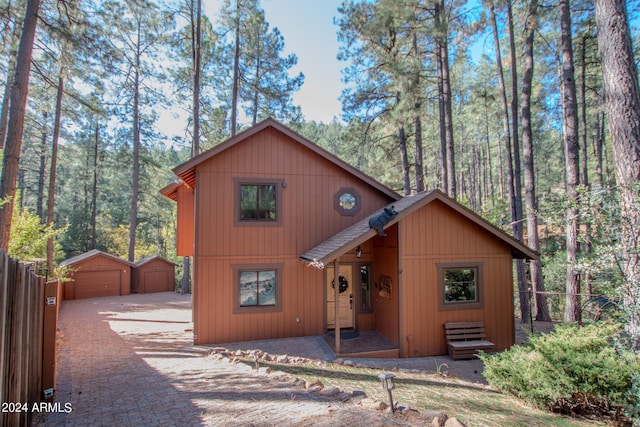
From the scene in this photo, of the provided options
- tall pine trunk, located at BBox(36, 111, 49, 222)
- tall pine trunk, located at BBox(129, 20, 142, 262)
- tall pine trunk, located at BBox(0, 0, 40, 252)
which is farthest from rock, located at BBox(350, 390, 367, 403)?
tall pine trunk, located at BBox(36, 111, 49, 222)

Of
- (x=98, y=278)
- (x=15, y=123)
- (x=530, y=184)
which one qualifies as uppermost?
(x=15, y=123)

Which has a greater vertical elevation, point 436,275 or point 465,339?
point 436,275

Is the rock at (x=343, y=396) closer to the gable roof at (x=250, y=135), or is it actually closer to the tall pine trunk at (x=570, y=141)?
the gable roof at (x=250, y=135)

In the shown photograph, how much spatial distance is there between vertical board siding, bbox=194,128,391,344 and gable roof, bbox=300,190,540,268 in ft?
2.63

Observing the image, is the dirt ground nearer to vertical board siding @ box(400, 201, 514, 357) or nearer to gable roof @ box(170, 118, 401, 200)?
vertical board siding @ box(400, 201, 514, 357)

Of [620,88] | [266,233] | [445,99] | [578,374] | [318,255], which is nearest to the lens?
[578,374]

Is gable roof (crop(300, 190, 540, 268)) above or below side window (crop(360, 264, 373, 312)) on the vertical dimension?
above

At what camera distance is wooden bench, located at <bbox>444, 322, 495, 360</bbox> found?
8055mm

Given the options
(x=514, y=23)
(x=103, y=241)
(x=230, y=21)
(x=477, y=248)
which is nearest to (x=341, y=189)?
(x=477, y=248)

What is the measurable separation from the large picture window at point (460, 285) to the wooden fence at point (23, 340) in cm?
804

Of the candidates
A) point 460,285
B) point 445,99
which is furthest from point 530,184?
point 460,285

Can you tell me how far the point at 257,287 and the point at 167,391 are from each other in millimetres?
4123

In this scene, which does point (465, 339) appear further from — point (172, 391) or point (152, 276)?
point (152, 276)

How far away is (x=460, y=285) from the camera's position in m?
8.70
